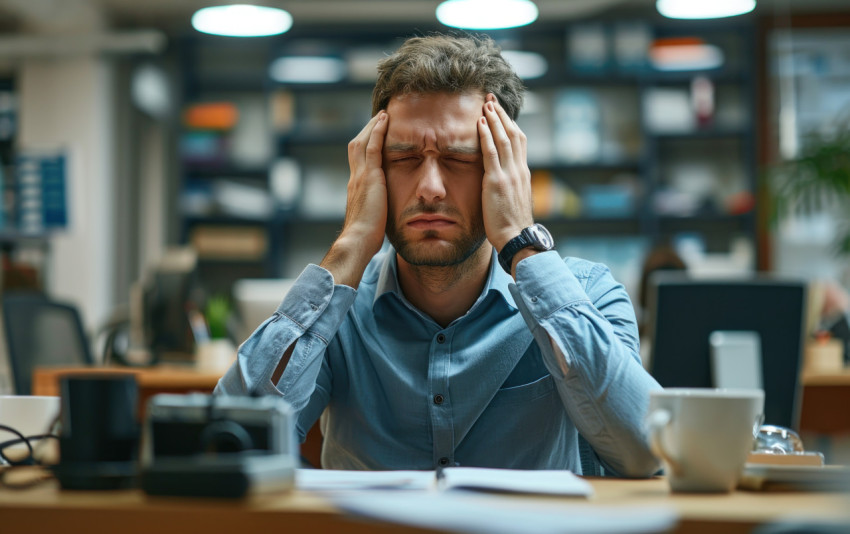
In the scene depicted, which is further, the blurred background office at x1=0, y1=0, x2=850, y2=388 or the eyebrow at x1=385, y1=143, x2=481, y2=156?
the blurred background office at x1=0, y1=0, x2=850, y2=388

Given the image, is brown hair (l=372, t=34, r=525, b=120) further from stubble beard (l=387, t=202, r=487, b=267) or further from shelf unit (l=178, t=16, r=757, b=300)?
shelf unit (l=178, t=16, r=757, b=300)

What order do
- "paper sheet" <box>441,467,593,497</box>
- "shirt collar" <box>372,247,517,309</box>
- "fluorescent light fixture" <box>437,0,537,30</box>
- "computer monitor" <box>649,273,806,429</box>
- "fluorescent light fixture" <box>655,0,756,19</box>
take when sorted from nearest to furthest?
"paper sheet" <box>441,467,593,497</box>
"shirt collar" <box>372,247,517,309</box>
"computer monitor" <box>649,273,806,429</box>
"fluorescent light fixture" <box>437,0,537,30</box>
"fluorescent light fixture" <box>655,0,756,19</box>

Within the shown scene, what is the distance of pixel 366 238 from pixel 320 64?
4815mm

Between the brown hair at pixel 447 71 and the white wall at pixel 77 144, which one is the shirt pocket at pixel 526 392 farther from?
the white wall at pixel 77 144

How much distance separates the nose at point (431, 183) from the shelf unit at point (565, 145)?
14.5ft

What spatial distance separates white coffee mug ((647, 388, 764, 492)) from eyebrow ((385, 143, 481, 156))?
68 cm

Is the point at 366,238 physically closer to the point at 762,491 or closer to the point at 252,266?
the point at 762,491

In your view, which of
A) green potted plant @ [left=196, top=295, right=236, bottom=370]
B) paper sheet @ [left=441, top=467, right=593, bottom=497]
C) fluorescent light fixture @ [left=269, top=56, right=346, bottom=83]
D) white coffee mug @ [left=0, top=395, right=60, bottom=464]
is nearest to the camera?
paper sheet @ [left=441, top=467, right=593, bottom=497]

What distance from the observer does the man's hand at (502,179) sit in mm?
1388

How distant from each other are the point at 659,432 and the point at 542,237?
0.52m

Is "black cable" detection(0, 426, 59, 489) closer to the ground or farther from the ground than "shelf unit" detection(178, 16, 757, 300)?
closer to the ground

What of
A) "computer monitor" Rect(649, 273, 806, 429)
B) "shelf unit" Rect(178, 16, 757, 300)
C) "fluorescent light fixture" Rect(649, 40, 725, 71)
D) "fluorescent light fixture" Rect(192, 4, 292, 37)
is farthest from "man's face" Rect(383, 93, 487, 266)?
"fluorescent light fixture" Rect(649, 40, 725, 71)

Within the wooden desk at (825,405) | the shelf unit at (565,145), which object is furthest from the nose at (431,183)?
the shelf unit at (565,145)

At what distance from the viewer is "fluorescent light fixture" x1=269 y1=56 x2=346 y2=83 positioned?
600 cm
